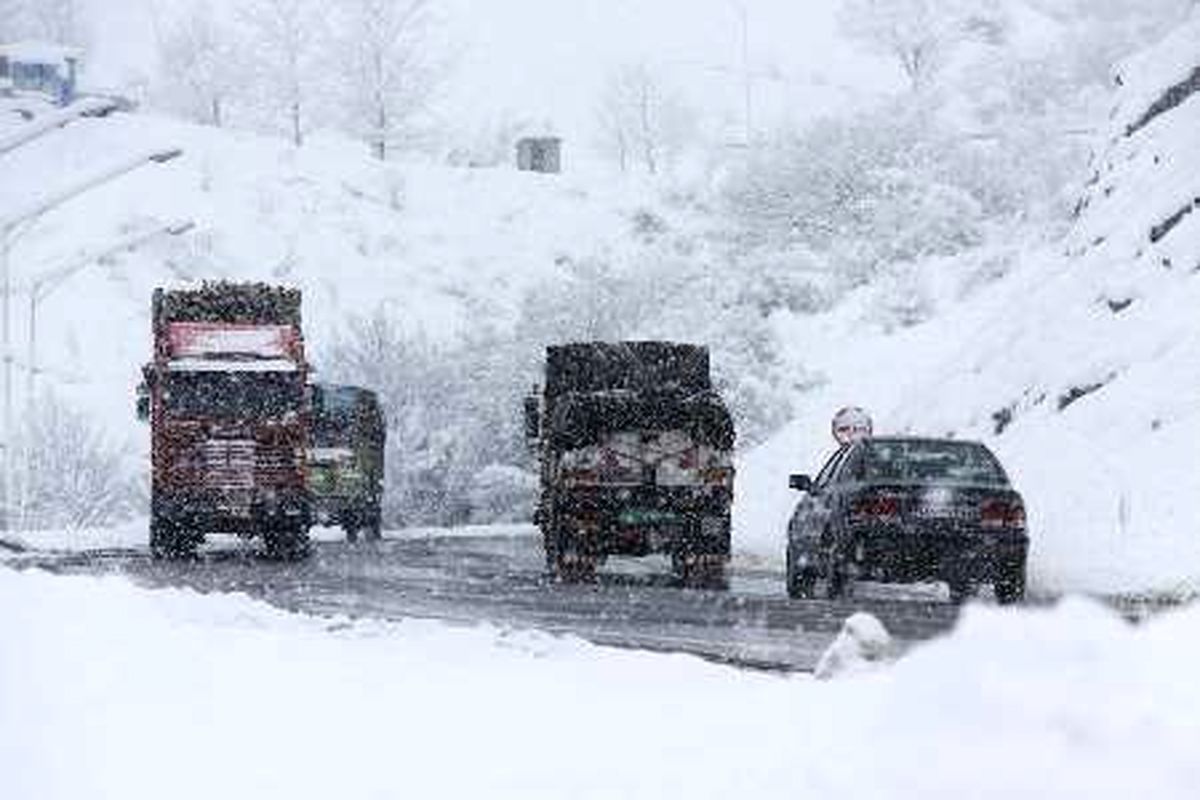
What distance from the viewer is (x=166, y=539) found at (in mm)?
31734

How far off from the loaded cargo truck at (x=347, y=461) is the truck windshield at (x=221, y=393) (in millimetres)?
11520

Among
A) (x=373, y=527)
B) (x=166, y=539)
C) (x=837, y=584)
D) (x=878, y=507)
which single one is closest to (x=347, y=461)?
(x=373, y=527)

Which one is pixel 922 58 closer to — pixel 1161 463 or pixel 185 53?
pixel 185 53

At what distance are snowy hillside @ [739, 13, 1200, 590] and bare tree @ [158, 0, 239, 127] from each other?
225 feet

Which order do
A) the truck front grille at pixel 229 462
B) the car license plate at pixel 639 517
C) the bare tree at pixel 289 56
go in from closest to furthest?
the car license plate at pixel 639 517 → the truck front grille at pixel 229 462 → the bare tree at pixel 289 56

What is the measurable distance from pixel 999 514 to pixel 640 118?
12121 centimetres

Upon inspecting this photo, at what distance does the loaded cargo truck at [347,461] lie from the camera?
42906 mm

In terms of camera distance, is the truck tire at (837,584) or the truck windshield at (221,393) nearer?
the truck tire at (837,584)

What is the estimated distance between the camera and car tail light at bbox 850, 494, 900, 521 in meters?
20.7

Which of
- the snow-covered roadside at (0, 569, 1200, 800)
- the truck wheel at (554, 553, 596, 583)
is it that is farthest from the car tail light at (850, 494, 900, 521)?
the snow-covered roadside at (0, 569, 1200, 800)

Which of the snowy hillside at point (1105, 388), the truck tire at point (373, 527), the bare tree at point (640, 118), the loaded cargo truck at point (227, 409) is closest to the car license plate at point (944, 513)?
the snowy hillside at point (1105, 388)

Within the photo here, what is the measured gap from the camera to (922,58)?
10056 cm

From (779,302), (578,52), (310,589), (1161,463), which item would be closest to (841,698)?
(310,589)

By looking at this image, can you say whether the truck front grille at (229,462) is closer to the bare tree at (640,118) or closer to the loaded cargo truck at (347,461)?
the loaded cargo truck at (347,461)
